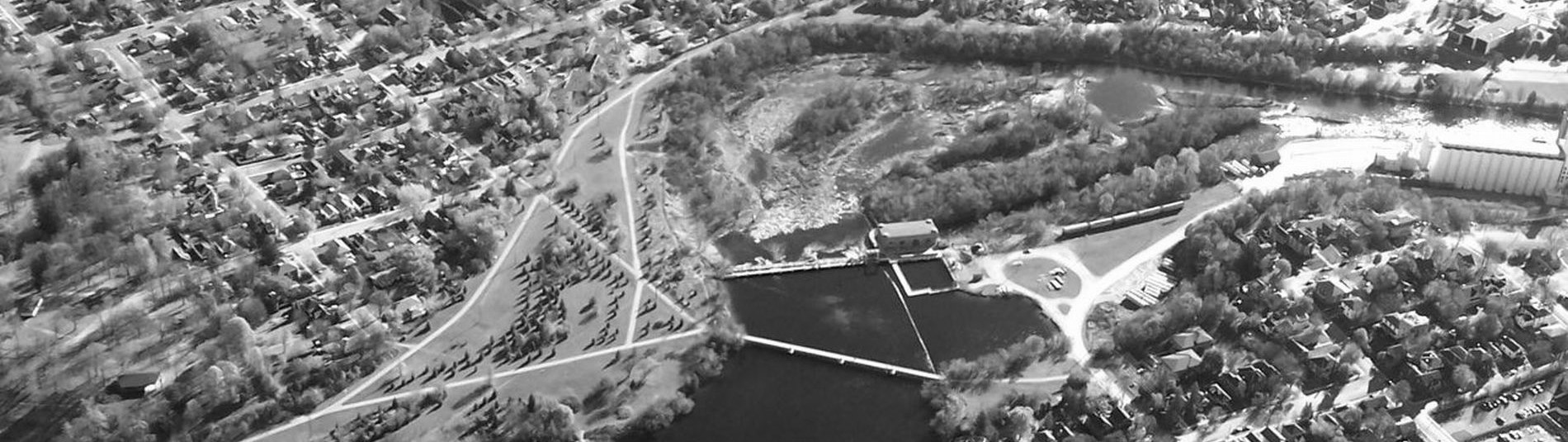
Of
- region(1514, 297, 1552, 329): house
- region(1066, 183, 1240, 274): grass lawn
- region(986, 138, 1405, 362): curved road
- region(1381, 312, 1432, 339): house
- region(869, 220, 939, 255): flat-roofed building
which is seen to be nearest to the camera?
region(1381, 312, 1432, 339): house

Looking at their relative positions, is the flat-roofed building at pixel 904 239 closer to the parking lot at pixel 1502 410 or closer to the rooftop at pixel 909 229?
the rooftop at pixel 909 229

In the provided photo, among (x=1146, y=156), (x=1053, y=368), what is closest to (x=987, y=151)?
(x=1146, y=156)

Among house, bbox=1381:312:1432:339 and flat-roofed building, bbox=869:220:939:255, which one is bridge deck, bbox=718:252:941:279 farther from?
house, bbox=1381:312:1432:339

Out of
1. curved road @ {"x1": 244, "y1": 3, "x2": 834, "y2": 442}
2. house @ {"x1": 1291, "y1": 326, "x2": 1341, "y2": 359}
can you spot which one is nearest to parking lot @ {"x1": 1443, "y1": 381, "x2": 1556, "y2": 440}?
house @ {"x1": 1291, "y1": 326, "x2": 1341, "y2": 359}

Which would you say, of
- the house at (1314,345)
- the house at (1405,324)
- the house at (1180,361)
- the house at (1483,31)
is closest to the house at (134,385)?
the house at (1180,361)

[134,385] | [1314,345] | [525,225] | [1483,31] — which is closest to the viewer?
[134,385]

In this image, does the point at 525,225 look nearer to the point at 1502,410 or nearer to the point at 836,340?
the point at 836,340

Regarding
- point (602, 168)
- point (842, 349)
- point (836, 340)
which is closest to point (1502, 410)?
point (842, 349)
